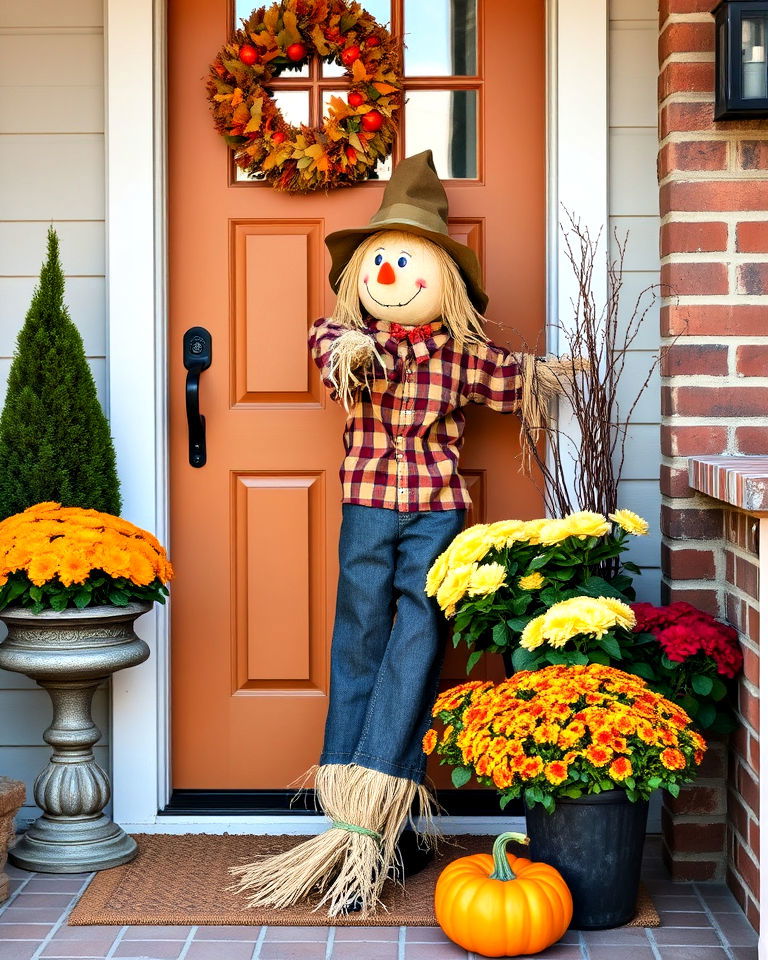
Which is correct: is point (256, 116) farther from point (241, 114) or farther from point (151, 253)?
point (151, 253)

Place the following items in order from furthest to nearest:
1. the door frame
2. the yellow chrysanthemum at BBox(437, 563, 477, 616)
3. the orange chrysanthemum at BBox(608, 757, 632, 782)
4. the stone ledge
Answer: the door frame
the yellow chrysanthemum at BBox(437, 563, 477, 616)
the orange chrysanthemum at BBox(608, 757, 632, 782)
the stone ledge

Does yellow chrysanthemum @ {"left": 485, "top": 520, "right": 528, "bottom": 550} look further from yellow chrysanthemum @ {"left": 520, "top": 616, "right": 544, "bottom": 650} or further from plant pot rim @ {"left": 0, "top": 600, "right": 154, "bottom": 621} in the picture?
plant pot rim @ {"left": 0, "top": 600, "right": 154, "bottom": 621}

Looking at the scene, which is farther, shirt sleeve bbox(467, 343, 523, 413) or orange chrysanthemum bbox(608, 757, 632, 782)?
shirt sleeve bbox(467, 343, 523, 413)

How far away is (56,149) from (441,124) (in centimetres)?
96

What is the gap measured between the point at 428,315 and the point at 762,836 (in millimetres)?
1304

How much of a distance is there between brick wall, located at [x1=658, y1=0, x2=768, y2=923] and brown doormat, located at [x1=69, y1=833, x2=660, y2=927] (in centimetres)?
57

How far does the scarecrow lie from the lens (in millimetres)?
2561

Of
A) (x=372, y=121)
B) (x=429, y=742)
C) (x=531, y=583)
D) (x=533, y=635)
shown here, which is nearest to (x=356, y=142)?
(x=372, y=121)

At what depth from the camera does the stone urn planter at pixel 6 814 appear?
2.48 meters

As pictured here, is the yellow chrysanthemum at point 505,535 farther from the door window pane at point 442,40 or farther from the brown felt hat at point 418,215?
the door window pane at point 442,40

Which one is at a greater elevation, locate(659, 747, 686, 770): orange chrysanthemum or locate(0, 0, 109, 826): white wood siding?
locate(0, 0, 109, 826): white wood siding

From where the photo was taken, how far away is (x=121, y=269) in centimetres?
283

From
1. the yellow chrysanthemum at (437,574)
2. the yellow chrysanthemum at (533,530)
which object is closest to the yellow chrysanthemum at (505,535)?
the yellow chrysanthemum at (533,530)

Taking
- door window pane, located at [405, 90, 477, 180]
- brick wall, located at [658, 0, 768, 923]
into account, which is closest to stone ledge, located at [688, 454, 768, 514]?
brick wall, located at [658, 0, 768, 923]
